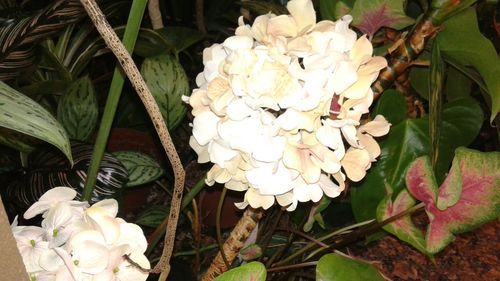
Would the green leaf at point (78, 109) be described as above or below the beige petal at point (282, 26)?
below

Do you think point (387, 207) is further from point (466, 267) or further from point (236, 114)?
point (466, 267)

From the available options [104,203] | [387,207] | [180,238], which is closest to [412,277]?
[180,238]

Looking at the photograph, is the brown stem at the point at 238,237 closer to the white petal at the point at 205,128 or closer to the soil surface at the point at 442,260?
the white petal at the point at 205,128

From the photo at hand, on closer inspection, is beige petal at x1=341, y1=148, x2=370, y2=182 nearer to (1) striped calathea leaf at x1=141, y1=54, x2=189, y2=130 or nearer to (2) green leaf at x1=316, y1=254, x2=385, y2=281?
(2) green leaf at x1=316, y1=254, x2=385, y2=281

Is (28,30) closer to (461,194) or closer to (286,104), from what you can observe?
(286,104)

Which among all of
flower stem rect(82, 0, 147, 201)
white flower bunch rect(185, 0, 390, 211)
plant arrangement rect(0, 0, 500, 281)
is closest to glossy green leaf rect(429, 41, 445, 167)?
plant arrangement rect(0, 0, 500, 281)

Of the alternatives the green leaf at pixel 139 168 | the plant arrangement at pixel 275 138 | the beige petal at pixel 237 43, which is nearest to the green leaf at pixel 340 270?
the plant arrangement at pixel 275 138
